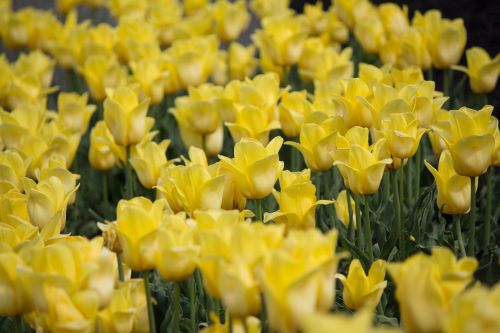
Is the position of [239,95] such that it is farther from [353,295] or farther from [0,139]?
[353,295]

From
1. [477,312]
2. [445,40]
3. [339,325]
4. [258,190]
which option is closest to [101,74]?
[445,40]

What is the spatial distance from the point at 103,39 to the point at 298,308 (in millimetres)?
3176

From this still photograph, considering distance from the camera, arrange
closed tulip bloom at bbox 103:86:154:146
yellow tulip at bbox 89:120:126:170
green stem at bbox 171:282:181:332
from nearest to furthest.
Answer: green stem at bbox 171:282:181:332, closed tulip bloom at bbox 103:86:154:146, yellow tulip at bbox 89:120:126:170

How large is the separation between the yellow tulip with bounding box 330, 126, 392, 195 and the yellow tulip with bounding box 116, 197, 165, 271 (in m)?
0.55

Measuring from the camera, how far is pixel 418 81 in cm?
282

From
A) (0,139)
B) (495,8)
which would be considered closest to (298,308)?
(0,139)

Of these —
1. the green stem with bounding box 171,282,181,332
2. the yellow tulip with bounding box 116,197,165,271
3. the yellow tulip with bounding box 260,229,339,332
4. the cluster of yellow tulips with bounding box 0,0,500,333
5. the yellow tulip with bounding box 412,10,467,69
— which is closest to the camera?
the yellow tulip with bounding box 260,229,339,332

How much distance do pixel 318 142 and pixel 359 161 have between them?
25 centimetres

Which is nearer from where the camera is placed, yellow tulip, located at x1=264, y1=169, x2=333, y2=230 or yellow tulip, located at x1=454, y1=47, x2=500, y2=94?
yellow tulip, located at x1=264, y1=169, x2=333, y2=230

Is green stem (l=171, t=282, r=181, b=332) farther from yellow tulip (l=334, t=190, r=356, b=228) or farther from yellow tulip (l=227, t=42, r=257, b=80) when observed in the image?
yellow tulip (l=227, t=42, r=257, b=80)

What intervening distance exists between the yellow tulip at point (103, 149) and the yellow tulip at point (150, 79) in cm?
32

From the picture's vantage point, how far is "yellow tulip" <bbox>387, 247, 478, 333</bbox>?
1467mm

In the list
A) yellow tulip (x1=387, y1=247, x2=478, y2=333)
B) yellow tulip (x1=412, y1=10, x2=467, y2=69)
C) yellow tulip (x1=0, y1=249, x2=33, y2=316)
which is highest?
yellow tulip (x1=412, y1=10, x2=467, y2=69)

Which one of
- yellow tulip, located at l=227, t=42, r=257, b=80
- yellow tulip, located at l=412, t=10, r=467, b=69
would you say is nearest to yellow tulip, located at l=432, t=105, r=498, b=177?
yellow tulip, located at l=412, t=10, r=467, b=69
